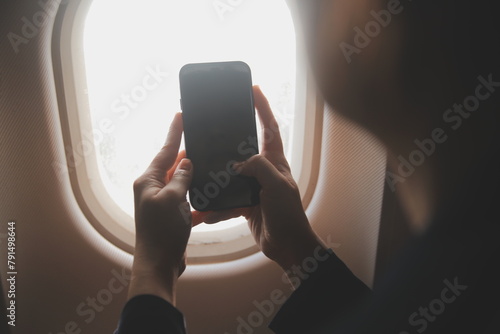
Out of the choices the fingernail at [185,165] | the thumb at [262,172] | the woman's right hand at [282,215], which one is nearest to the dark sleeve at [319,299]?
the woman's right hand at [282,215]

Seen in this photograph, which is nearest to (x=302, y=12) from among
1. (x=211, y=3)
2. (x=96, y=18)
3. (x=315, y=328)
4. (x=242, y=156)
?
(x=211, y=3)

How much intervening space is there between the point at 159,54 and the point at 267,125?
0.26 metres

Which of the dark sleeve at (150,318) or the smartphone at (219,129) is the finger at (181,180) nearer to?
the smartphone at (219,129)

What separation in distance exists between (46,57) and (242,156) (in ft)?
1.35

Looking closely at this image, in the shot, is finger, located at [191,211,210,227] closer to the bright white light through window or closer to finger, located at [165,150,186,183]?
finger, located at [165,150,186,183]

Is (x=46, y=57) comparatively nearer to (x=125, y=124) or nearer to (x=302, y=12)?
(x=125, y=124)

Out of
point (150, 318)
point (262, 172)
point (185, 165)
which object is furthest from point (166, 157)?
point (150, 318)

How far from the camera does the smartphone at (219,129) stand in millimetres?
663

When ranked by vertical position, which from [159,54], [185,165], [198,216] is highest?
[159,54]

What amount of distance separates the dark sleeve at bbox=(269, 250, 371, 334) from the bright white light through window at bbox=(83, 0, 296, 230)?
0.35 metres

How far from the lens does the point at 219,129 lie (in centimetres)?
68

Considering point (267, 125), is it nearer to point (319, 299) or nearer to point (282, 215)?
point (282, 215)

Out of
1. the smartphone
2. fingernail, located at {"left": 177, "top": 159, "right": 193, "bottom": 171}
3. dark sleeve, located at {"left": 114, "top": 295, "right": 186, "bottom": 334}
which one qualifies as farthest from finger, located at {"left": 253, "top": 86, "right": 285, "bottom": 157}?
dark sleeve, located at {"left": 114, "top": 295, "right": 186, "bottom": 334}

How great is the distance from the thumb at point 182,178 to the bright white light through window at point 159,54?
153mm
